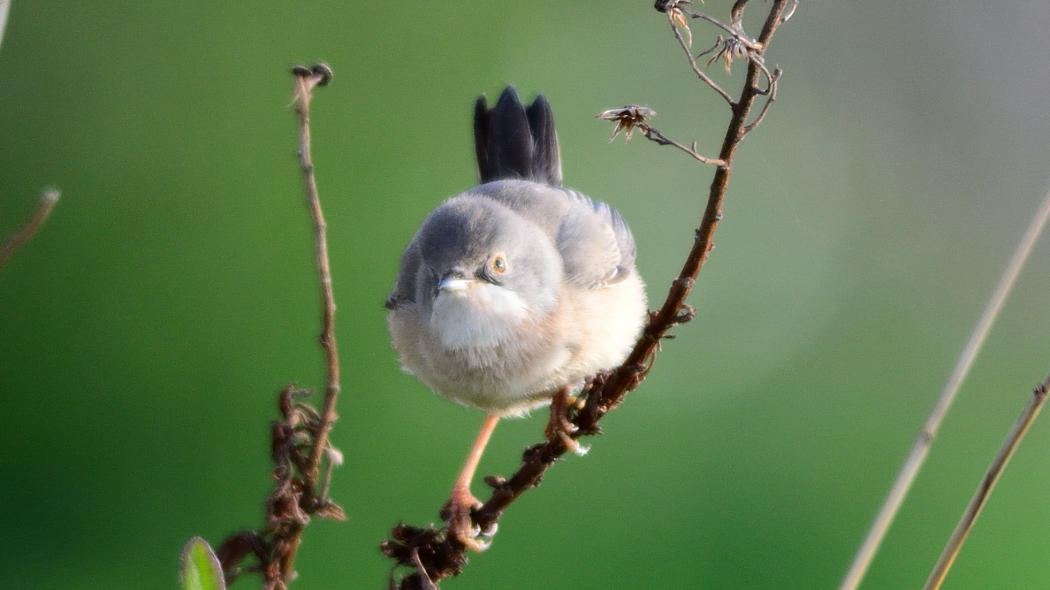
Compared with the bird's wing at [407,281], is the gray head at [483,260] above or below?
above

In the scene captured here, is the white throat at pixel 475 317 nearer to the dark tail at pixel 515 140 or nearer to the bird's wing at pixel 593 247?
the bird's wing at pixel 593 247

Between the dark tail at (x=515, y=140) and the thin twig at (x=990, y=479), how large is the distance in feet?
7.03

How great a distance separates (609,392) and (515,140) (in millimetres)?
1658

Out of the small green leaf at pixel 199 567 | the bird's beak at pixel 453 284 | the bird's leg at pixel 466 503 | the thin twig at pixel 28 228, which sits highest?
the thin twig at pixel 28 228

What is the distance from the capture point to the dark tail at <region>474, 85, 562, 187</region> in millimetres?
3242

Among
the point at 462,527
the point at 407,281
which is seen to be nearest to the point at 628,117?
the point at 462,527

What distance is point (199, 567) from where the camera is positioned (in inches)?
41.4

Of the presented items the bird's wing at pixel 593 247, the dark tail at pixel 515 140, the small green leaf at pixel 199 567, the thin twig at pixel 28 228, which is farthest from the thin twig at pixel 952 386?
the dark tail at pixel 515 140

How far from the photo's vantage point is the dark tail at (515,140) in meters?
3.24

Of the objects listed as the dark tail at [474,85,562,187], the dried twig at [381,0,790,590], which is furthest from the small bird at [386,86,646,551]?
the dried twig at [381,0,790,590]

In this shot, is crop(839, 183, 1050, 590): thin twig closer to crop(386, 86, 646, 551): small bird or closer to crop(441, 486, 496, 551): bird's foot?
crop(441, 486, 496, 551): bird's foot

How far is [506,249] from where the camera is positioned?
2.59 meters

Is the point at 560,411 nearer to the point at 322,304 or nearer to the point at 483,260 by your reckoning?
the point at 483,260

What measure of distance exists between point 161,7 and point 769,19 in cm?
466
